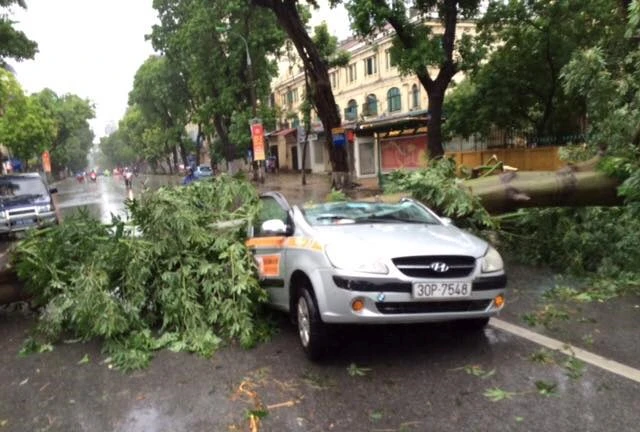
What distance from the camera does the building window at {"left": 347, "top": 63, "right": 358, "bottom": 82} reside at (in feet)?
144

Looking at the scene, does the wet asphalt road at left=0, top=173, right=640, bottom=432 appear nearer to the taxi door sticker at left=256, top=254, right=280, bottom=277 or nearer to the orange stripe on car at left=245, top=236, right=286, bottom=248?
the taxi door sticker at left=256, top=254, right=280, bottom=277

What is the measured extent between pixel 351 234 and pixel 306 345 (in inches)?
38.9

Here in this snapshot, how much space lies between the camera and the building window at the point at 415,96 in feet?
123

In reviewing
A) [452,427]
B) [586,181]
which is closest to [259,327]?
[452,427]

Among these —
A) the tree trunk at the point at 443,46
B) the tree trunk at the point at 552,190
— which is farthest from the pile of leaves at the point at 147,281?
the tree trunk at the point at 443,46

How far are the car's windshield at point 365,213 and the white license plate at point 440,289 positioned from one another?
1.23 meters

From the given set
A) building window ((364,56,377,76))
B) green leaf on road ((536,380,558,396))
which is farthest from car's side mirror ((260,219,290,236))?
building window ((364,56,377,76))

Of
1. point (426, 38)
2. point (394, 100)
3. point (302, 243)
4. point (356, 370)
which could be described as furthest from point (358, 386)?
point (394, 100)

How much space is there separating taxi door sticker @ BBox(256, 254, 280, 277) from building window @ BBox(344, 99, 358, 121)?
1565 inches

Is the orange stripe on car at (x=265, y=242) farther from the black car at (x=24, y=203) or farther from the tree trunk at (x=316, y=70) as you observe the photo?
the tree trunk at (x=316, y=70)

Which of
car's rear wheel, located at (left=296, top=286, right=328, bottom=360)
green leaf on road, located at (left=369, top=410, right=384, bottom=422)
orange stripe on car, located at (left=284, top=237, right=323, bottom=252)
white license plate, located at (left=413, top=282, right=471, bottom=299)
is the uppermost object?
orange stripe on car, located at (left=284, top=237, right=323, bottom=252)

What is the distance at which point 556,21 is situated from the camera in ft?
62.1

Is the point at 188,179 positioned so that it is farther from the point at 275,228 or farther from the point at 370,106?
the point at 370,106

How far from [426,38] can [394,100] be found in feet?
79.7
